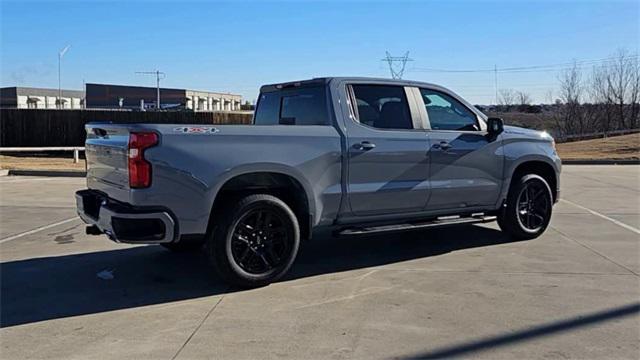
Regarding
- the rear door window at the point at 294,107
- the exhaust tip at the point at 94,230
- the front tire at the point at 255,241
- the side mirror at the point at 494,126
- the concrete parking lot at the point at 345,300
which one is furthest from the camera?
the side mirror at the point at 494,126

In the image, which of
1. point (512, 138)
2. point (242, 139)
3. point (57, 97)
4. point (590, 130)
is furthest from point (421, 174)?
point (57, 97)

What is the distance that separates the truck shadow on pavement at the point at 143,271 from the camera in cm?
532

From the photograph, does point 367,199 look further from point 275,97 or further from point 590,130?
point 590,130

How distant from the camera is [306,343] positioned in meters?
4.36

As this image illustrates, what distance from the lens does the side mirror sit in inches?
285

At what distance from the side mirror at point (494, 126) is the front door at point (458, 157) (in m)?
0.07

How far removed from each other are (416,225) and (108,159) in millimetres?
3312

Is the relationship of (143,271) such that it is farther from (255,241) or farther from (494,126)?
(494,126)

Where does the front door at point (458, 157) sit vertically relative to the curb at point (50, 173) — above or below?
above

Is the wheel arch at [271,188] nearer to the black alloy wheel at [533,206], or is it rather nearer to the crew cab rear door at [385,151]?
the crew cab rear door at [385,151]

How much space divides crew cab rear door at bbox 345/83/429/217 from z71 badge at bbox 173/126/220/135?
144 cm

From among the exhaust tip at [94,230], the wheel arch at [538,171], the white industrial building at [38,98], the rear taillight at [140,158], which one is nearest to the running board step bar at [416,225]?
the wheel arch at [538,171]

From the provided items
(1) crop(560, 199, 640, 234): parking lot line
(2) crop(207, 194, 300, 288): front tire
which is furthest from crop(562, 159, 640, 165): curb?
(2) crop(207, 194, 300, 288): front tire

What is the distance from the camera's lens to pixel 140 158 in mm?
5102
